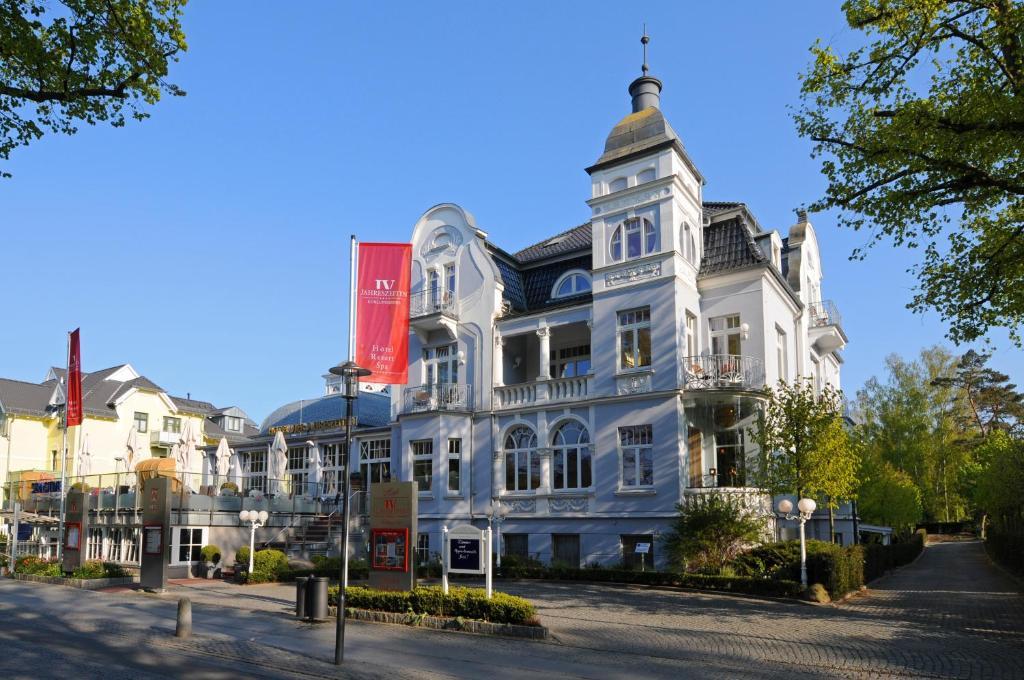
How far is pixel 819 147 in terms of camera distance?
16.9m

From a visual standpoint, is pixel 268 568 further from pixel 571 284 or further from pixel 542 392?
pixel 571 284

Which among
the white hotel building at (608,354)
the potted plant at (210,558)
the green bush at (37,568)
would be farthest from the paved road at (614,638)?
the white hotel building at (608,354)

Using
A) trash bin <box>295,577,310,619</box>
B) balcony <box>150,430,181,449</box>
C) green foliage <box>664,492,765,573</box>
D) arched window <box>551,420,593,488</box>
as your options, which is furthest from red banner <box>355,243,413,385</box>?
balcony <box>150,430,181,449</box>

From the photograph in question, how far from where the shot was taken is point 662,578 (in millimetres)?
22359

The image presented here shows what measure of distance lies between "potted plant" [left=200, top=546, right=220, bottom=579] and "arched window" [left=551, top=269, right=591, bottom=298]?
1539 cm

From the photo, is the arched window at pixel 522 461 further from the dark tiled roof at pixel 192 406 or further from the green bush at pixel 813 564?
the dark tiled roof at pixel 192 406

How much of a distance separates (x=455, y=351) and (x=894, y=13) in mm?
20201

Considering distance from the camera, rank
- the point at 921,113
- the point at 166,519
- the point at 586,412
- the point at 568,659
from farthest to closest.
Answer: the point at 586,412 → the point at 166,519 → the point at 921,113 → the point at 568,659

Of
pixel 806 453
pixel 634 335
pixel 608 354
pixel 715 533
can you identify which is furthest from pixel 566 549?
pixel 806 453

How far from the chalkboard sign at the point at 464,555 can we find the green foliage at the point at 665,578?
24.3 feet

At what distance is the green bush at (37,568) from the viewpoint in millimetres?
25547

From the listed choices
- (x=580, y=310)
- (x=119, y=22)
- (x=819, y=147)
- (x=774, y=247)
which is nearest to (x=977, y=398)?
(x=774, y=247)

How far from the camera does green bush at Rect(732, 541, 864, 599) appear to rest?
19695 mm

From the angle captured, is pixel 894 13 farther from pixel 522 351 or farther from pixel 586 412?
pixel 522 351
